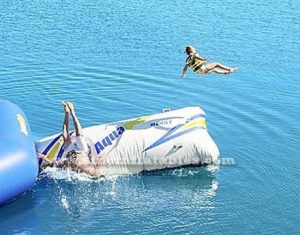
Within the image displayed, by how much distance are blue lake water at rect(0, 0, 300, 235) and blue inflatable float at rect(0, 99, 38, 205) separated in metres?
0.57

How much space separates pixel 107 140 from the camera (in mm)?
10750

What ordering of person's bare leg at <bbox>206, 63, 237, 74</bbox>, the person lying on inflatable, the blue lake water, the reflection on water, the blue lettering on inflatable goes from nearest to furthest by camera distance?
the reflection on water, the blue lake water, the person lying on inflatable, the blue lettering on inflatable, person's bare leg at <bbox>206, 63, 237, 74</bbox>

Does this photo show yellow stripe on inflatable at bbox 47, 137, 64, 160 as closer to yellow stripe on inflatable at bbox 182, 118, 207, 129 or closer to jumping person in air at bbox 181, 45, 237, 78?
yellow stripe on inflatable at bbox 182, 118, 207, 129

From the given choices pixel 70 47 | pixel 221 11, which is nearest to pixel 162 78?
pixel 70 47

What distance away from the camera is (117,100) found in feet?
45.9

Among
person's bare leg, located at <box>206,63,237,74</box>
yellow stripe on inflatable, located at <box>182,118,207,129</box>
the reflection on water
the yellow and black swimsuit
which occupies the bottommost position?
the reflection on water

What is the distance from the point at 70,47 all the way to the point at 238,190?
869 centimetres

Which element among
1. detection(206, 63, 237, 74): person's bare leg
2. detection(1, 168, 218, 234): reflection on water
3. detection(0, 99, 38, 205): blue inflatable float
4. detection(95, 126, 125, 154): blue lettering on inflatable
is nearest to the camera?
detection(0, 99, 38, 205): blue inflatable float

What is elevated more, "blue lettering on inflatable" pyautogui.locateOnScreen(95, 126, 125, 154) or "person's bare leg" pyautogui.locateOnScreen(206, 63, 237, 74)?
"person's bare leg" pyautogui.locateOnScreen(206, 63, 237, 74)

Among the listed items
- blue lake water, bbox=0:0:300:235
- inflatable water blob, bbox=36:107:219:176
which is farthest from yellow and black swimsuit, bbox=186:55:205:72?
blue lake water, bbox=0:0:300:235

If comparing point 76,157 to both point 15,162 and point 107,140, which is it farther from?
point 15,162

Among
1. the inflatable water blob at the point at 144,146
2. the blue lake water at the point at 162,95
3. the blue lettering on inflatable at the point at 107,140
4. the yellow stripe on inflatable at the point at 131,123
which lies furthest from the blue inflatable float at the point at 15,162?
the yellow stripe on inflatable at the point at 131,123

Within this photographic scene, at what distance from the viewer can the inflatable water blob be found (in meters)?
10.7

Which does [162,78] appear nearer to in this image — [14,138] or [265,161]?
[265,161]
